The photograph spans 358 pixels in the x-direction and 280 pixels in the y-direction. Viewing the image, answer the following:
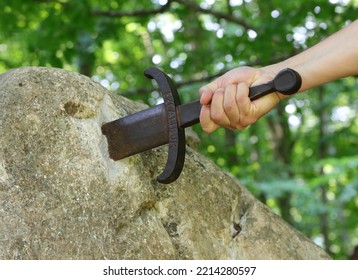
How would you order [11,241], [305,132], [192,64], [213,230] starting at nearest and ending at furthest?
[11,241] → [213,230] → [192,64] → [305,132]

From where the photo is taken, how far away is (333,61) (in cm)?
180

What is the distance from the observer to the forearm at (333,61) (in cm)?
179

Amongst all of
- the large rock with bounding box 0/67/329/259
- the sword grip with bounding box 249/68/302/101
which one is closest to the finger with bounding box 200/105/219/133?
the sword grip with bounding box 249/68/302/101

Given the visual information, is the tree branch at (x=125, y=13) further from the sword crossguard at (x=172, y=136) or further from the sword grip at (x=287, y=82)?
the sword grip at (x=287, y=82)

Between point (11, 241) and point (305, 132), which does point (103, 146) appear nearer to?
point (11, 241)

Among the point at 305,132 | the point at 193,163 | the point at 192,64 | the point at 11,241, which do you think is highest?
the point at 11,241

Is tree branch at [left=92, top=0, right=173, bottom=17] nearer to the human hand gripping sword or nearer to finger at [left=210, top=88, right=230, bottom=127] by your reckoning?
the human hand gripping sword

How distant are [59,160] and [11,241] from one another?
33 cm

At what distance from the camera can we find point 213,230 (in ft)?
7.31

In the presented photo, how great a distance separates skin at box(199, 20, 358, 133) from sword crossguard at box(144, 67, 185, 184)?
10 centimetres

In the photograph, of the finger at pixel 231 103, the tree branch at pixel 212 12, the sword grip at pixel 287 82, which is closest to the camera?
the sword grip at pixel 287 82

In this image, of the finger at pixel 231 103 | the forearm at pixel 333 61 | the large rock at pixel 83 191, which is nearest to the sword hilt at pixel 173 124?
the finger at pixel 231 103
